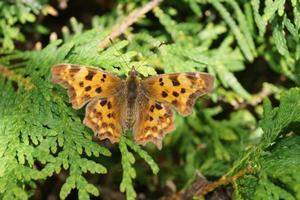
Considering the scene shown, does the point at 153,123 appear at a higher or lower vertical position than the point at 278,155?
higher

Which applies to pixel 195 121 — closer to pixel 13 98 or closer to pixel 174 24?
pixel 174 24

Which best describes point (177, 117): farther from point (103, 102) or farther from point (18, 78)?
point (18, 78)

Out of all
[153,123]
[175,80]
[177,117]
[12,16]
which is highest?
[12,16]

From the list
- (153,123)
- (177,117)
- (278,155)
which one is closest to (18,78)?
(153,123)

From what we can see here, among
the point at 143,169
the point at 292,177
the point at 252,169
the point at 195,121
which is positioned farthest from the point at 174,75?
the point at 143,169

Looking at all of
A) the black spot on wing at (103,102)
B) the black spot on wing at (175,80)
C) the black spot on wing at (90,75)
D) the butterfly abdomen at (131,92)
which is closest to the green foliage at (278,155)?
the black spot on wing at (175,80)

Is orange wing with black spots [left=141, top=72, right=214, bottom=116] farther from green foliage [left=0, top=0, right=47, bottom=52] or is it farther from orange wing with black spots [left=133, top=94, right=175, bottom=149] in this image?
green foliage [left=0, top=0, right=47, bottom=52]

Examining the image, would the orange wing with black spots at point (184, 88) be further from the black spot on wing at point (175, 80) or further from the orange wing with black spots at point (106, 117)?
the orange wing with black spots at point (106, 117)
